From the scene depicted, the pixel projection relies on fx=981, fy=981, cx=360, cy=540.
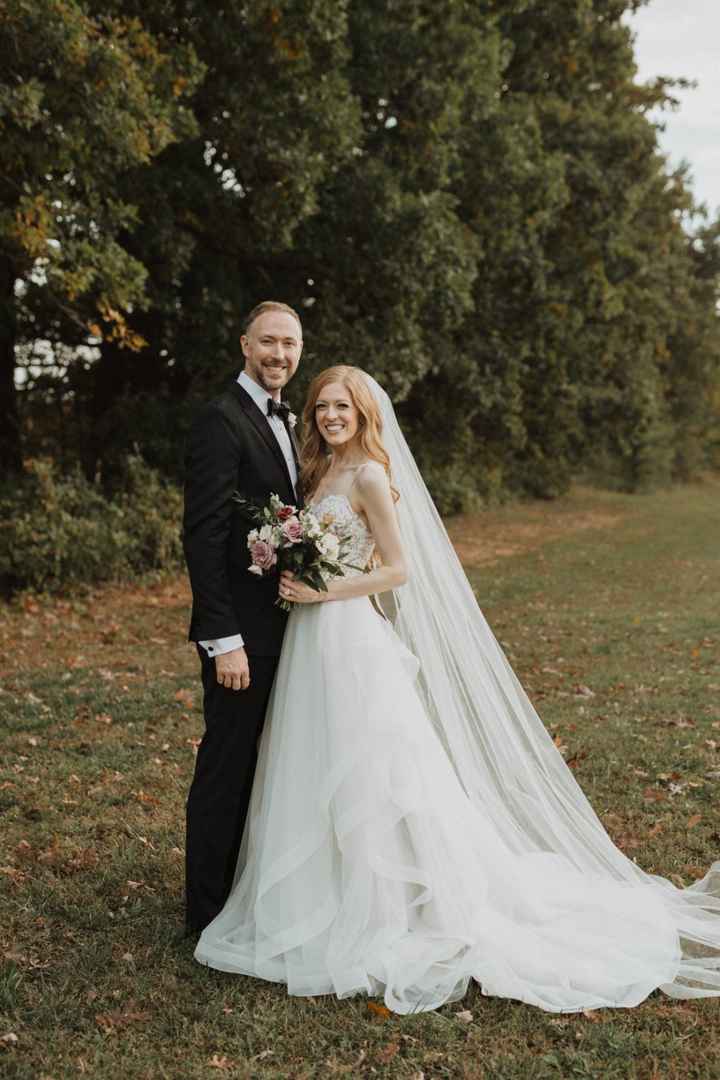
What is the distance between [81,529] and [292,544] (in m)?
9.84

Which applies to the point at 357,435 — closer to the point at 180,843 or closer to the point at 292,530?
the point at 292,530

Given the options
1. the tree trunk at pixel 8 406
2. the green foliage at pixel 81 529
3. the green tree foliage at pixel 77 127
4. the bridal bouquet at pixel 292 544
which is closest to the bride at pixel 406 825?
the bridal bouquet at pixel 292 544

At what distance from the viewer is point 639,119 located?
881 inches

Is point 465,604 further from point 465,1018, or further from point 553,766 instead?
point 465,1018

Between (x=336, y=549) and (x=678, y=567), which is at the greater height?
(x=336, y=549)

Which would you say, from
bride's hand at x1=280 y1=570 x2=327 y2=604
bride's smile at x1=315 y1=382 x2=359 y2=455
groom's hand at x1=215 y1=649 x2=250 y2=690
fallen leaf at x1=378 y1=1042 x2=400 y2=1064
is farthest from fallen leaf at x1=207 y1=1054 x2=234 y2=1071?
bride's smile at x1=315 y1=382 x2=359 y2=455

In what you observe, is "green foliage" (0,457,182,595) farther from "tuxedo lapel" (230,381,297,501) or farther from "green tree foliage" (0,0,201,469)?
"tuxedo lapel" (230,381,297,501)

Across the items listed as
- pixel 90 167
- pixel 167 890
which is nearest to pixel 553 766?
pixel 167 890

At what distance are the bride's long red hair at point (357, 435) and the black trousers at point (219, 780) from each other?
885 millimetres

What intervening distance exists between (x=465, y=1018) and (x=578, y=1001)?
449 millimetres

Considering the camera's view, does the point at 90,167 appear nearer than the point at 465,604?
No

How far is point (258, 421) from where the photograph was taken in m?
4.26

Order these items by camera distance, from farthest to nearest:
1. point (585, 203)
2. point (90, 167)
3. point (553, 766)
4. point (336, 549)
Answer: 1. point (585, 203)
2. point (90, 167)
3. point (553, 766)
4. point (336, 549)

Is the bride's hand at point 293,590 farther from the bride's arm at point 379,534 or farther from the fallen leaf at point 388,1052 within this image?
the fallen leaf at point 388,1052
